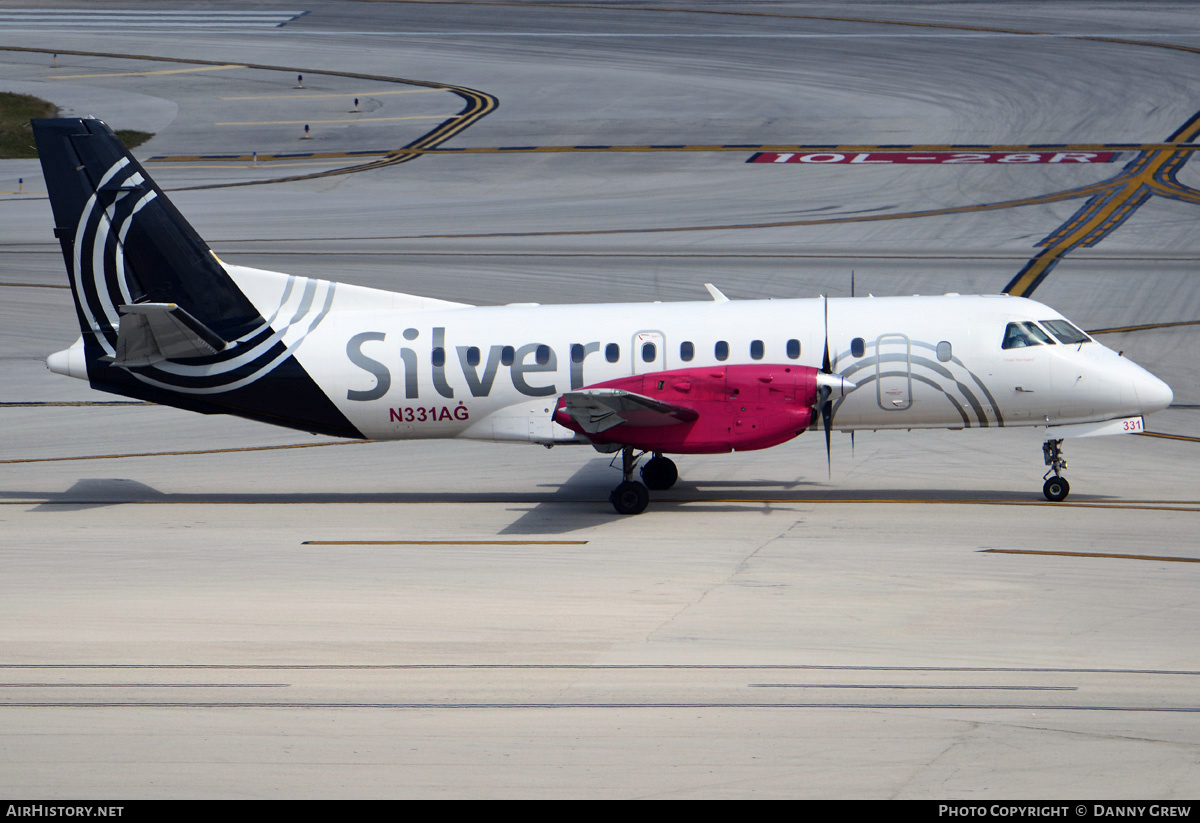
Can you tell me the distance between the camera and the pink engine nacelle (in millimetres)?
19859

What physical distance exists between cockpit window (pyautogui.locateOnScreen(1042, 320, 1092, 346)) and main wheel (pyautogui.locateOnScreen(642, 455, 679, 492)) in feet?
22.2

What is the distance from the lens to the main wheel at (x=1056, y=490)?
20438mm

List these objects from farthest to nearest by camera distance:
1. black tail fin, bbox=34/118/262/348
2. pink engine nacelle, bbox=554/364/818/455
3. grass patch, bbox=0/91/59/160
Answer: grass patch, bbox=0/91/59/160, black tail fin, bbox=34/118/262/348, pink engine nacelle, bbox=554/364/818/455

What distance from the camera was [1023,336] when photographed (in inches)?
819

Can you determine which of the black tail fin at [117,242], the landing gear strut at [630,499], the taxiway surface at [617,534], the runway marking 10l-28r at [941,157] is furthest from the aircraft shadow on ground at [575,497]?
the runway marking 10l-28r at [941,157]

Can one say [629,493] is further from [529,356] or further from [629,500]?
[529,356]

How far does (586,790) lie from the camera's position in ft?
34.9

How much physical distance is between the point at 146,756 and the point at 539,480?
12577 mm

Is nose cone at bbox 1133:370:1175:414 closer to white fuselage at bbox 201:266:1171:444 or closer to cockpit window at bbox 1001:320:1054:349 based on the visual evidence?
white fuselage at bbox 201:266:1171:444

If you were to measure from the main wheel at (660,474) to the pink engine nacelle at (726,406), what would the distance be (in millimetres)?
2073

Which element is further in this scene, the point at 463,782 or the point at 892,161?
the point at 892,161

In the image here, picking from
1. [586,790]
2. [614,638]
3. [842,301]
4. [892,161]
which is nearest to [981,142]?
[892,161]

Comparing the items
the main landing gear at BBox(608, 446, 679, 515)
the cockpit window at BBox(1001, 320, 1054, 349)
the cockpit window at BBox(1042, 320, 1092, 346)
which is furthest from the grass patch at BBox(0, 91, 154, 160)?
the cockpit window at BBox(1042, 320, 1092, 346)
